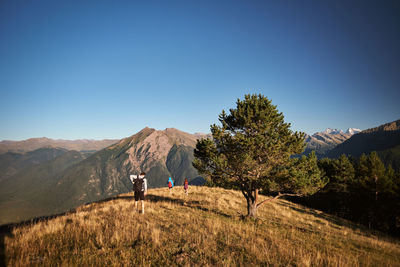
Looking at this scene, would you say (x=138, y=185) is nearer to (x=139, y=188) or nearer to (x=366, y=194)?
(x=139, y=188)

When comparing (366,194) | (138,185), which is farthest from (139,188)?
(366,194)

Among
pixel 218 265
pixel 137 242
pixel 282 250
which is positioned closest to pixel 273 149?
pixel 282 250

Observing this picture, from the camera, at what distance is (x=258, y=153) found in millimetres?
11898

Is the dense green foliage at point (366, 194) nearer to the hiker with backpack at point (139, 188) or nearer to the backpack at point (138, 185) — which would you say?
the hiker with backpack at point (139, 188)

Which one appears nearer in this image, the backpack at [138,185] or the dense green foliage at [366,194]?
the backpack at [138,185]

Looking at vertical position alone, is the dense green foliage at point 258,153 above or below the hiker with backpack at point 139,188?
above

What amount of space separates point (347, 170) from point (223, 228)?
47206mm

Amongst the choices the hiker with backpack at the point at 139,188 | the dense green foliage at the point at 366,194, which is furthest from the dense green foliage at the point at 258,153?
the dense green foliage at the point at 366,194

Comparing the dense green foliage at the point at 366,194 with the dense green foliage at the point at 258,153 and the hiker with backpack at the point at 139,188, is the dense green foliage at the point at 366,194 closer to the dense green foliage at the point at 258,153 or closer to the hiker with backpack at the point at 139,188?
the dense green foliage at the point at 258,153

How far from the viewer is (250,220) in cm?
1220

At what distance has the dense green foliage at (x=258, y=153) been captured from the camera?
38.7 ft

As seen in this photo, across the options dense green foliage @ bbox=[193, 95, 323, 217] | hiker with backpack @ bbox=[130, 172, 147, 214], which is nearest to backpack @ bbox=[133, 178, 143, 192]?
hiker with backpack @ bbox=[130, 172, 147, 214]

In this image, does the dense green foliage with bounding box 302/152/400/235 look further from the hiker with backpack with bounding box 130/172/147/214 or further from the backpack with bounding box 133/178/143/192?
the backpack with bounding box 133/178/143/192

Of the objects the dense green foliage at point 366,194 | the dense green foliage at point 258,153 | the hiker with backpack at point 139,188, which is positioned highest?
the dense green foliage at point 258,153
